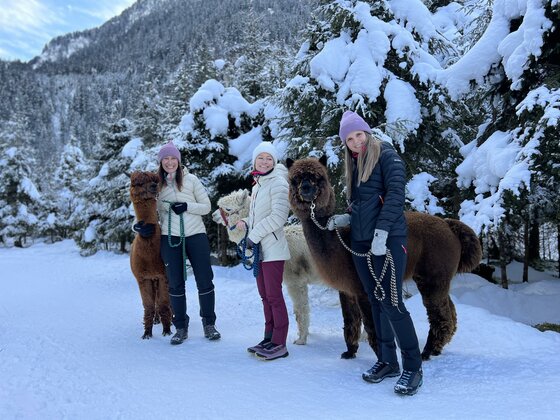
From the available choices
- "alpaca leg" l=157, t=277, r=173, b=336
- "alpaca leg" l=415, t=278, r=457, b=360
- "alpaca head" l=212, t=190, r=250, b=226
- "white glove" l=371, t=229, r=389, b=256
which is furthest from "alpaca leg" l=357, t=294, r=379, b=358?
"alpaca leg" l=157, t=277, r=173, b=336

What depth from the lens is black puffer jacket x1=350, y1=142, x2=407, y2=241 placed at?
304 centimetres

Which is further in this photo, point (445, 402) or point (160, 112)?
point (160, 112)

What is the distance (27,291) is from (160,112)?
11.7m

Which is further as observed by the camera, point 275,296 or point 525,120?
point 525,120

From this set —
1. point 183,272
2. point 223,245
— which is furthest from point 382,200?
point 223,245

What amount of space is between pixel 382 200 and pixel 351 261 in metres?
0.72

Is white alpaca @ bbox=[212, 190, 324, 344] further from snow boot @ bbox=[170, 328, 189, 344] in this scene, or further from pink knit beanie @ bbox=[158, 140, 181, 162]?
snow boot @ bbox=[170, 328, 189, 344]

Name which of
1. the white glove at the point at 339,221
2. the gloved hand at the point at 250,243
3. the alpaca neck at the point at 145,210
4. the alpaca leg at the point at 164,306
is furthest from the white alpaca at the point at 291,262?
the white glove at the point at 339,221

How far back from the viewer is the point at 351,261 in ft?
12.0

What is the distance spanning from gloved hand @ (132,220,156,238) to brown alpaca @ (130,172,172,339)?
39mm

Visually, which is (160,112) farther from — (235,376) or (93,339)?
(235,376)

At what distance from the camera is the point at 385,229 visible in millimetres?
3021

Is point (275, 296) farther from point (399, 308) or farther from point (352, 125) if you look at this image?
point (352, 125)

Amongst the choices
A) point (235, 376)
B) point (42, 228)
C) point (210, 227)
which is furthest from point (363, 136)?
point (42, 228)
